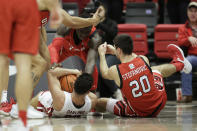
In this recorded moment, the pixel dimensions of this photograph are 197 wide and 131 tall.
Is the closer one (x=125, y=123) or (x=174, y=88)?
(x=125, y=123)

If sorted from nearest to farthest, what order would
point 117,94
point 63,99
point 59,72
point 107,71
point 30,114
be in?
1. point 30,114
2. point 63,99
3. point 107,71
4. point 59,72
5. point 117,94

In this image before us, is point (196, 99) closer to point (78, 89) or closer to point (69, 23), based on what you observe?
point (78, 89)

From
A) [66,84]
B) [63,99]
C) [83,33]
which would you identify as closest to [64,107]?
[63,99]

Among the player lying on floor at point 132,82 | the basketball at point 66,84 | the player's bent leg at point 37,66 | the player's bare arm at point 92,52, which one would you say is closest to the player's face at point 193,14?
the player's bare arm at point 92,52

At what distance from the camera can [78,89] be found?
5.33m

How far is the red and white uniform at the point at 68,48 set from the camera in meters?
6.31

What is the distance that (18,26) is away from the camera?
3.49 metres

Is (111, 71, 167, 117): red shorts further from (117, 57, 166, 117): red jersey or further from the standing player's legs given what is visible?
the standing player's legs

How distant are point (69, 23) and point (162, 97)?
1687 mm

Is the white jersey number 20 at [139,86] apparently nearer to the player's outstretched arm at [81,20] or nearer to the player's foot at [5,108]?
the player's outstretched arm at [81,20]

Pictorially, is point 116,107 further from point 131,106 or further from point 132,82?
point 132,82

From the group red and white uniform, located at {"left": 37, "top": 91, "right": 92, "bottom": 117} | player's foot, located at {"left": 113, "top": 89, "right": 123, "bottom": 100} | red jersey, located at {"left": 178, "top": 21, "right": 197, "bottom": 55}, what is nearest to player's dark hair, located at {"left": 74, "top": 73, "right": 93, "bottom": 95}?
red and white uniform, located at {"left": 37, "top": 91, "right": 92, "bottom": 117}

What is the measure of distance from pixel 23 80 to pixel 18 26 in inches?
16.6

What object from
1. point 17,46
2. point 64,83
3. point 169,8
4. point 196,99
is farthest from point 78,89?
point 169,8
